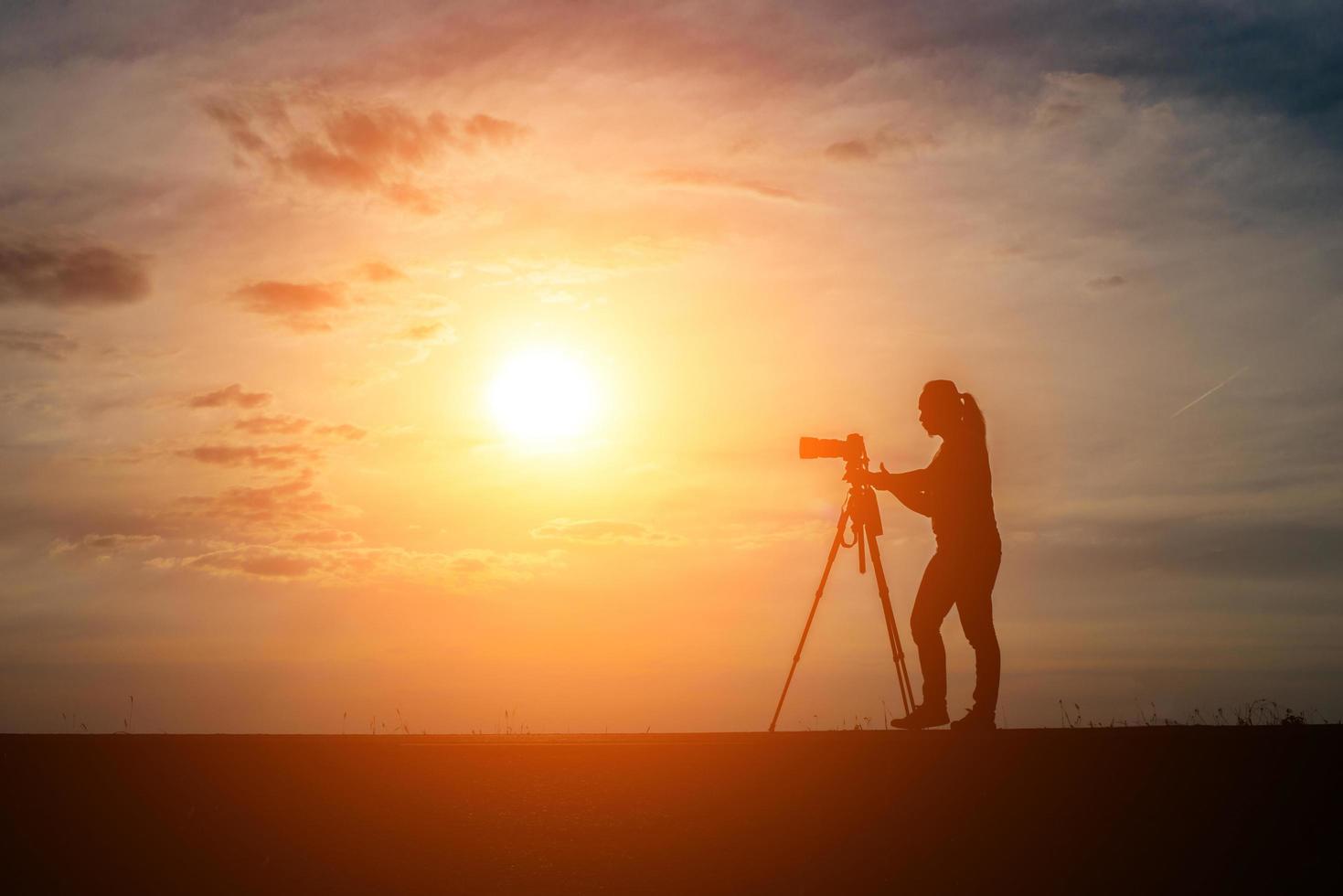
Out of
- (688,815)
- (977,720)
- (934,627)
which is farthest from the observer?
(934,627)

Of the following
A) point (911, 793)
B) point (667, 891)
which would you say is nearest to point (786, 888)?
point (667, 891)

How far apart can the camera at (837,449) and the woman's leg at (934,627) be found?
158 centimetres

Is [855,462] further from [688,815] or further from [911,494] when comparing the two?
[688,815]

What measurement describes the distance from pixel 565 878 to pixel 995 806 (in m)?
2.81

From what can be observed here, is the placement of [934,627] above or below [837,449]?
below

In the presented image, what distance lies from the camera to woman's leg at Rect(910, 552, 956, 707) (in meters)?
1.58

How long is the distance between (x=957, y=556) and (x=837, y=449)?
1.95m

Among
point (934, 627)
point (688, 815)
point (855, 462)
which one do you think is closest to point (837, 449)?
point (855, 462)

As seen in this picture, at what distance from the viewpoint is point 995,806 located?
7383 millimetres

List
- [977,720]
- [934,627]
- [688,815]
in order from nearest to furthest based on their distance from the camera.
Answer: [688,815] → [977,720] → [934,627]

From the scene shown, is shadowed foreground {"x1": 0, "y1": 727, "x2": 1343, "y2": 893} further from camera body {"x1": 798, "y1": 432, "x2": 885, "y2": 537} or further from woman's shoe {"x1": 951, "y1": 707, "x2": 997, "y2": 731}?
camera body {"x1": 798, "y1": 432, "x2": 885, "y2": 537}

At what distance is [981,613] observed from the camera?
33.8 feet

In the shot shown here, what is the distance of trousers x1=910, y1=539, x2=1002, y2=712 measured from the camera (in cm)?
1021

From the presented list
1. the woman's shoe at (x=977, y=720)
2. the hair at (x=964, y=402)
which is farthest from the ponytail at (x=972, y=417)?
the woman's shoe at (x=977, y=720)
